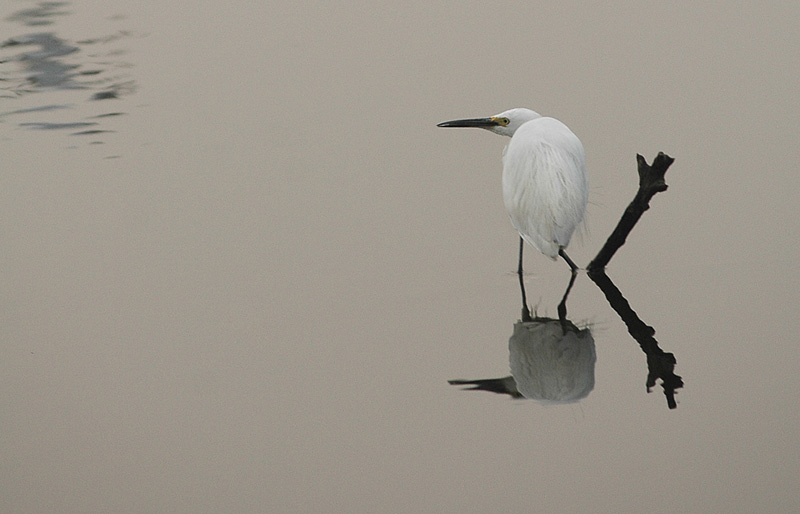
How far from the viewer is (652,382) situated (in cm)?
350

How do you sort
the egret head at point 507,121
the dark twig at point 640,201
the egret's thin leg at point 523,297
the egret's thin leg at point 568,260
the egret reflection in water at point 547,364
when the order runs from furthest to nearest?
the egret head at point 507,121 < the egret's thin leg at point 568,260 < the egret's thin leg at point 523,297 < the dark twig at point 640,201 < the egret reflection in water at point 547,364

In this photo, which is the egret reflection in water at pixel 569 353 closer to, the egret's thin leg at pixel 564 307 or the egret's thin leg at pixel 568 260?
the egret's thin leg at pixel 564 307

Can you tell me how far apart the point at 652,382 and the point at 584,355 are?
294 millimetres

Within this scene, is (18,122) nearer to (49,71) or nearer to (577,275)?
(49,71)

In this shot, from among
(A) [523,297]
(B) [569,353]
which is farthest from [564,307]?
(B) [569,353]

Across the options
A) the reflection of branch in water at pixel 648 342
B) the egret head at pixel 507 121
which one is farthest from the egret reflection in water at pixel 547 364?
the egret head at pixel 507 121

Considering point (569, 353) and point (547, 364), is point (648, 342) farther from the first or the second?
point (547, 364)

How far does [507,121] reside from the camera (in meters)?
5.00

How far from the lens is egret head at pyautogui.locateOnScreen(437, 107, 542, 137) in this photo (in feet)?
16.3

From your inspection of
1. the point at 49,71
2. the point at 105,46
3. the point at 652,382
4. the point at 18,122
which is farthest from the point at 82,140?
the point at 652,382

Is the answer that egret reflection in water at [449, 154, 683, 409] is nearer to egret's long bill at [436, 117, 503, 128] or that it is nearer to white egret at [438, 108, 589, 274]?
white egret at [438, 108, 589, 274]

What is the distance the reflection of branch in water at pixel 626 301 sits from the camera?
3.54 metres

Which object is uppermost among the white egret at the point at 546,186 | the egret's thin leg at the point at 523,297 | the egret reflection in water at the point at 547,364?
the white egret at the point at 546,186

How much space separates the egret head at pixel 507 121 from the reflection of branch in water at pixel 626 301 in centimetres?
86
